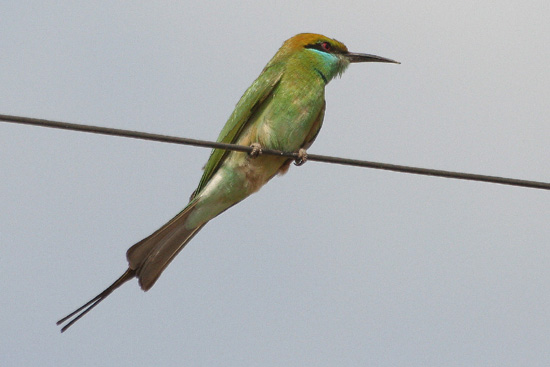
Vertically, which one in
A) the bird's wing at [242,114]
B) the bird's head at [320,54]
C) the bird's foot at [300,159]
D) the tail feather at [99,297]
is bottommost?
the tail feather at [99,297]

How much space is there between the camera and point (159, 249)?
4379 millimetres

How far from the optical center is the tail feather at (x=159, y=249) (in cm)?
426

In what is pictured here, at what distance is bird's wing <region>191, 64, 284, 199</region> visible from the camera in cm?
455

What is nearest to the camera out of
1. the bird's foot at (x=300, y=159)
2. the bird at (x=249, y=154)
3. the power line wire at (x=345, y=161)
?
the power line wire at (x=345, y=161)

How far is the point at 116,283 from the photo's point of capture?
3969 mm

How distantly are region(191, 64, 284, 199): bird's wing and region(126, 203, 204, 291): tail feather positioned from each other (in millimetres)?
232

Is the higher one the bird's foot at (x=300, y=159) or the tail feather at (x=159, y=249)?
the bird's foot at (x=300, y=159)

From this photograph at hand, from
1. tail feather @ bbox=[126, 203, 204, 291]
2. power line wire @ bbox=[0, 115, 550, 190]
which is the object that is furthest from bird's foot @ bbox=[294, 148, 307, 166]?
power line wire @ bbox=[0, 115, 550, 190]

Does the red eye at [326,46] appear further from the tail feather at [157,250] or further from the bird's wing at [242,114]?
the tail feather at [157,250]

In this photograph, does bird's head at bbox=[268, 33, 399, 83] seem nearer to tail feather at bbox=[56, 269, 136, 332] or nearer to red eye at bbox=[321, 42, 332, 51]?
red eye at bbox=[321, 42, 332, 51]

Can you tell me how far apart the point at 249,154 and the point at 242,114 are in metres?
0.32

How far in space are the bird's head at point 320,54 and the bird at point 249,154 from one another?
11cm

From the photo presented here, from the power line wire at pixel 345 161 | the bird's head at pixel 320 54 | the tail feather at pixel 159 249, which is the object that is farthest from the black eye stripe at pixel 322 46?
the power line wire at pixel 345 161

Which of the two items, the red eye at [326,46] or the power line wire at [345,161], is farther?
the red eye at [326,46]
